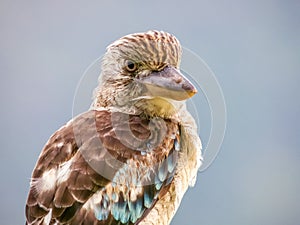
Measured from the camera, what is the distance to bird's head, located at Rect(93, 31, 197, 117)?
4808 millimetres

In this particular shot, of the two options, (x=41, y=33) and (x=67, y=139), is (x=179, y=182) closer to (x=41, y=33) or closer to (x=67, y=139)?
(x=67, y=139)

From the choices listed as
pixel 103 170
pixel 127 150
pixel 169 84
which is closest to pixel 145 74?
pixel 169 84

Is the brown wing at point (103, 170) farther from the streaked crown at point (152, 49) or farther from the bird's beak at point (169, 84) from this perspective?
the streaked crown at point (152, 49)

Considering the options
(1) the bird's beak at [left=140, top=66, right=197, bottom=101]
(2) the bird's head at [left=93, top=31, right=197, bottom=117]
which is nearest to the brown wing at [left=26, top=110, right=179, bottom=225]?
(2) the bird's head at [left=93, top=31, right=197, bottom=117]

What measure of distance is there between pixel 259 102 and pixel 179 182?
1303 centimetres

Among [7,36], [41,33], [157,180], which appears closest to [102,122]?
[157,180]

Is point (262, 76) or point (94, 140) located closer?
point (94, 140)

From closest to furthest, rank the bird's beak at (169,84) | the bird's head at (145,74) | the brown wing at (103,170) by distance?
the brown wing at (103,170) → the bird's beak at (169,84) → the bird's head at (145,74)

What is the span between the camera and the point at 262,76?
66.4 feet

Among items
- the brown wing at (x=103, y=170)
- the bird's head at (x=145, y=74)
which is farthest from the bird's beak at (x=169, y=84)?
the brown wing at (x=103, y=170)

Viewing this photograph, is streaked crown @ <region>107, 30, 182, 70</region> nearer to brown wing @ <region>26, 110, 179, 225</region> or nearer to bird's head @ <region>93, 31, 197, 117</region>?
bird's head @ <region>93, 31, 197, 117</region>

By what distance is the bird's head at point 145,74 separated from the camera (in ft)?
15.8

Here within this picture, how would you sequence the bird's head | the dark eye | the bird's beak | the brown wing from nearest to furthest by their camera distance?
the brown wing < the bird's beak < the bird's head < the dark eye

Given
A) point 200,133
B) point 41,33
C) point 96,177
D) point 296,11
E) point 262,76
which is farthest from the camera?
point 296,11
